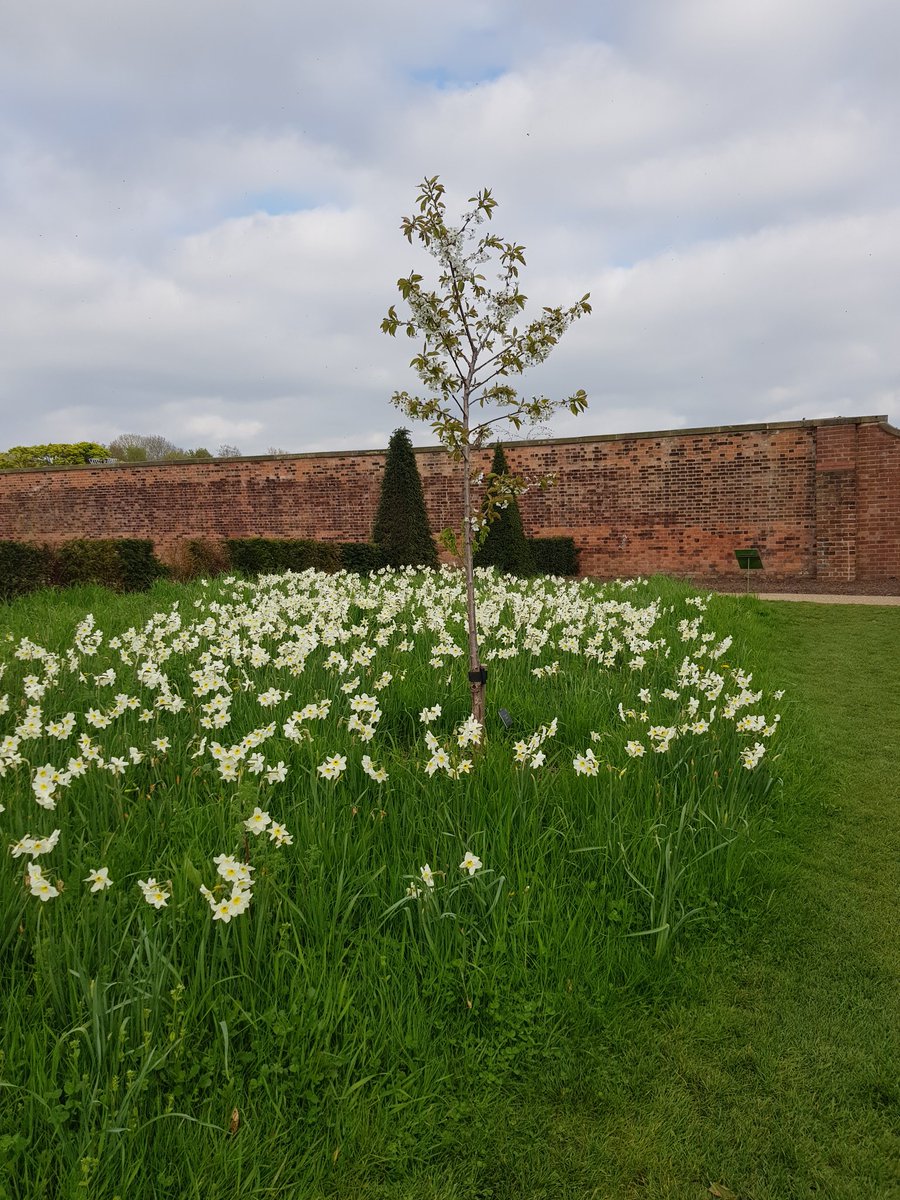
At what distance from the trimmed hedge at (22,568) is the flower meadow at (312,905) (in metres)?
5.69

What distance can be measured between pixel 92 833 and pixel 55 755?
2.77 feet

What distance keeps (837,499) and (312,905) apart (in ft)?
53.6

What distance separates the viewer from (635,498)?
57.0ft

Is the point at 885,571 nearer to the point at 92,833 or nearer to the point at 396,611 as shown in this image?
the point at 396,611

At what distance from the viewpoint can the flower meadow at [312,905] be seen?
1.82 meters

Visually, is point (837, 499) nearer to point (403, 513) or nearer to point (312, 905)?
point (403, 513)

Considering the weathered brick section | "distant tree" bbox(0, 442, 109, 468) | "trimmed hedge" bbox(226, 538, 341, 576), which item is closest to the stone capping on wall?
the weathered brick section

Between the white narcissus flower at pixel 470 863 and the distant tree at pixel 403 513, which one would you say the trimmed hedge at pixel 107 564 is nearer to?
the distant tree at pixel 403 513

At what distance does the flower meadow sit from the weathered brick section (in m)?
11.5

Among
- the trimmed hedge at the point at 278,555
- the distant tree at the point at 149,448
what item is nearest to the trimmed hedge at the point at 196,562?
the trimmed hedge at the point at 278,555

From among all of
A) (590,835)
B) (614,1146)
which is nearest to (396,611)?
(590,835)

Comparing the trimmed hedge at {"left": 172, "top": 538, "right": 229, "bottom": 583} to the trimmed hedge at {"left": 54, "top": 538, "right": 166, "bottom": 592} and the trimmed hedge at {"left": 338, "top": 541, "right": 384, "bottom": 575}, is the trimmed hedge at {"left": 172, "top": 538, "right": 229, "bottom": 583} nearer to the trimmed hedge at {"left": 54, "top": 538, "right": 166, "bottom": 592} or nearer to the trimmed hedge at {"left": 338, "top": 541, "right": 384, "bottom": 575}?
the trimmed hedge at {"left": 54, "top": 538, "right": 166, "bottom": 592}

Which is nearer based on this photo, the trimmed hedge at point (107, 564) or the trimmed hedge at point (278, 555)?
the trimmed hedge at point (107, 564)

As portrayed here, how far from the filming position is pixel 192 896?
91.4 inches
